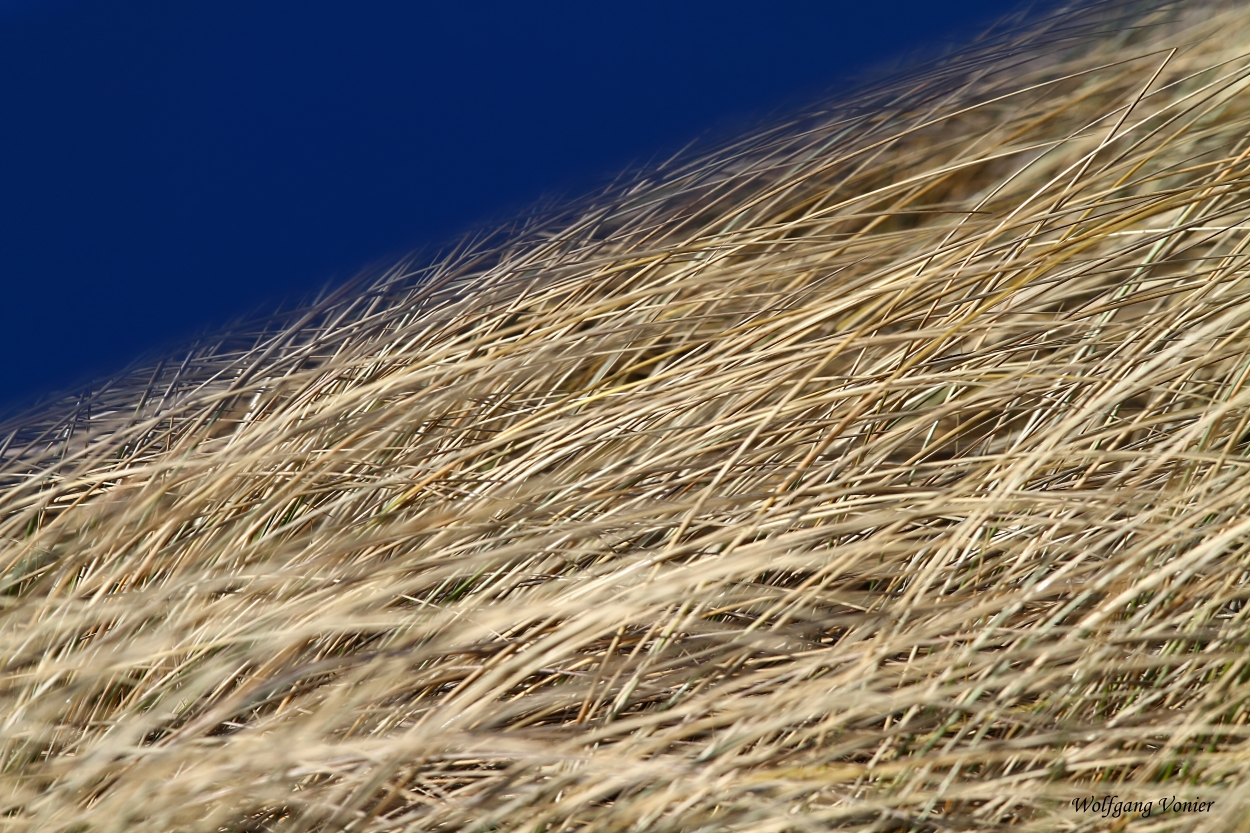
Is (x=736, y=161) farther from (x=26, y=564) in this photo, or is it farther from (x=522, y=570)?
(x=26, y=564)

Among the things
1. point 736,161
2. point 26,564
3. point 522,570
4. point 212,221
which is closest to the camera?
point 212,221

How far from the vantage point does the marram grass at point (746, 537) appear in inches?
32.4

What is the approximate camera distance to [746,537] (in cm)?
99

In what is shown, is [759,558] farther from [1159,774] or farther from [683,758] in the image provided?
[1159,774]

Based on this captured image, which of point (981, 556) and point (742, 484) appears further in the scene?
point (742, 484)

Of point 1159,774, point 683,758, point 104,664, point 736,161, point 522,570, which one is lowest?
point 1159,774

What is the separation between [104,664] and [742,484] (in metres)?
0.67

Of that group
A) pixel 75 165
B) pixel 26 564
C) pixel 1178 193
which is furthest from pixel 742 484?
pixel 26 564

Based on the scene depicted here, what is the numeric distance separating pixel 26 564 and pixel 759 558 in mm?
1033

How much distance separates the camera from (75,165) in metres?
0.82

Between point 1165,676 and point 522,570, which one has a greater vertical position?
point 522,570

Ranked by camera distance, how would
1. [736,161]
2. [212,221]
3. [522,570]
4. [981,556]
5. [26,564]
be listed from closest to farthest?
[212,221] < [981,556] < [522,570] < [26,564] < [736,161]

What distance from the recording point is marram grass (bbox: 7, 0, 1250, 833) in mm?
822

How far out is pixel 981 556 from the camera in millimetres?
917
